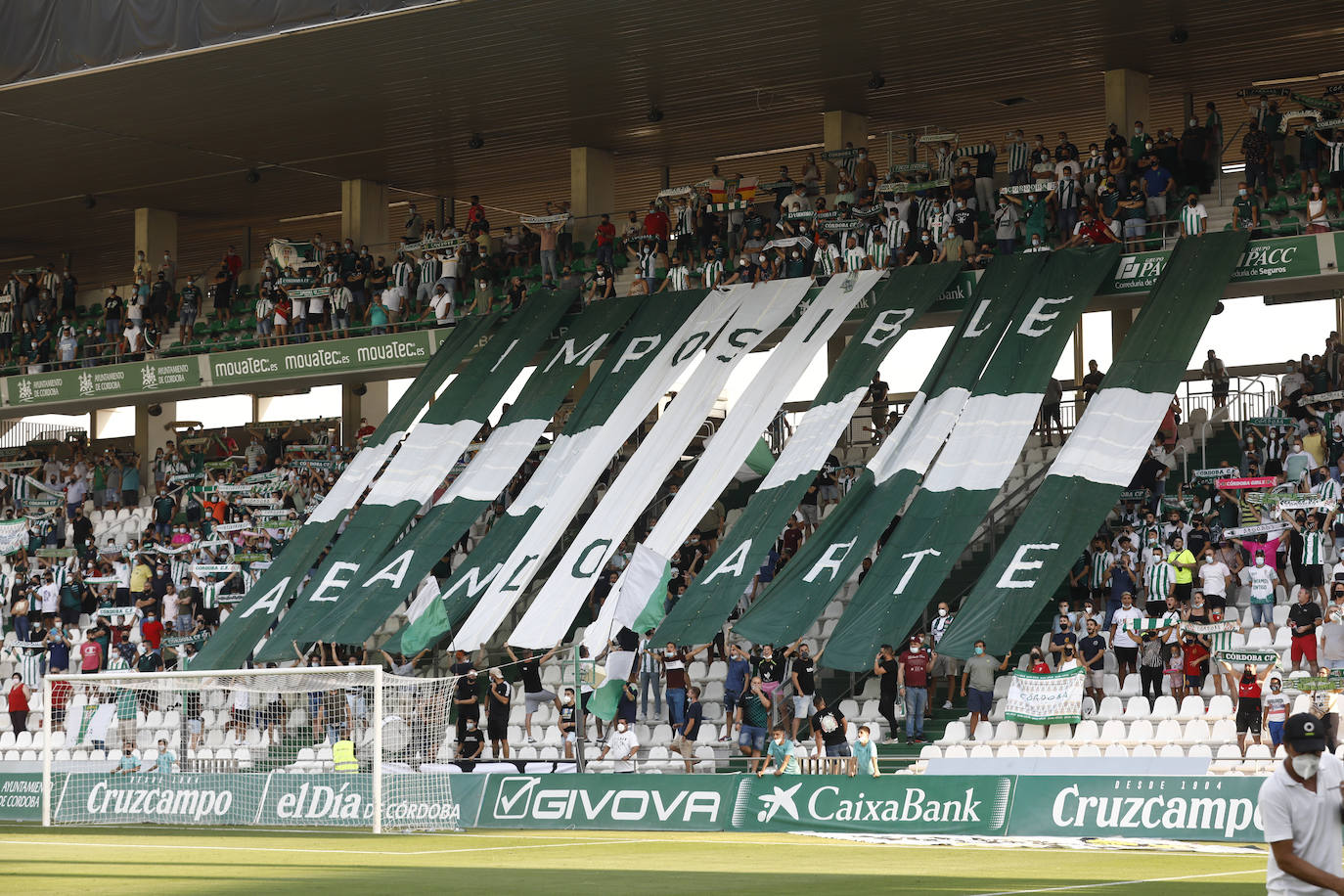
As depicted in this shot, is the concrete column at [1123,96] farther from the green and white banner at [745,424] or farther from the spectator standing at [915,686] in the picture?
the spectator standing at [915,686]

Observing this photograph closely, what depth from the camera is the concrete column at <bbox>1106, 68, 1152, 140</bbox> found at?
33.3m

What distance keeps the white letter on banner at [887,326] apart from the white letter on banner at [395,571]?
8334mm

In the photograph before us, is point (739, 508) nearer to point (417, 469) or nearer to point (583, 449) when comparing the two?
point (583, 449)

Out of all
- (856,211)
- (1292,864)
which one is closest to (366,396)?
(856,211)

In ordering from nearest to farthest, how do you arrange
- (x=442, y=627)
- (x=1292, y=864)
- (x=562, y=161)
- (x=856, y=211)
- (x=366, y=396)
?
(x=1292, y=864)
(x=442, y=627)
(x=856, y=211)
(x=562, y=161)
(x=366, y=396)

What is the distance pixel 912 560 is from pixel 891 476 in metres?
1.96

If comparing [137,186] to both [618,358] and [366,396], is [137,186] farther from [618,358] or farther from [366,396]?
[618,358]

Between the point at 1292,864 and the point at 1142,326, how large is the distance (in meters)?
22.1

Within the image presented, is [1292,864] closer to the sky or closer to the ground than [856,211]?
closer to the ground

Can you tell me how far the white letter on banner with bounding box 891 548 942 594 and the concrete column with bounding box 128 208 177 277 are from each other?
24.7m

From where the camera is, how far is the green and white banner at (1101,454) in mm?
24000

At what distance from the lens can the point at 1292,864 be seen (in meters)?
7.02

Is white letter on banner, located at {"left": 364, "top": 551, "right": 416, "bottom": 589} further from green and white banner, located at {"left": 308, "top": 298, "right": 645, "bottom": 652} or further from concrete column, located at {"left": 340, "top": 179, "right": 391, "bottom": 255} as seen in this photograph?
concrete column, located at {"left": 340, "top": 179, "right": 391, "bottom": 255}

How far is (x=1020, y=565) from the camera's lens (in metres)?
24.8
